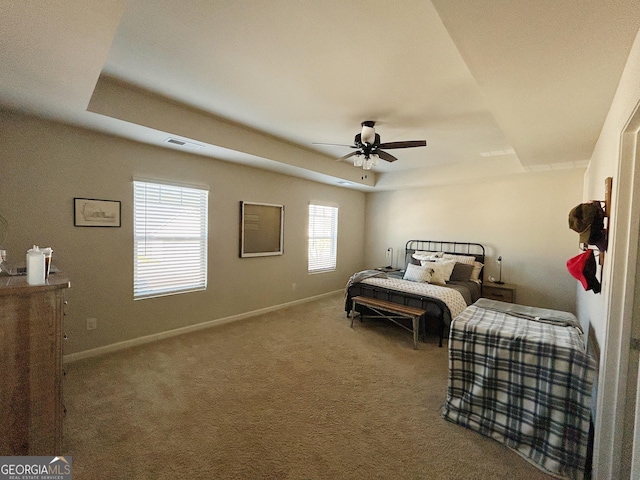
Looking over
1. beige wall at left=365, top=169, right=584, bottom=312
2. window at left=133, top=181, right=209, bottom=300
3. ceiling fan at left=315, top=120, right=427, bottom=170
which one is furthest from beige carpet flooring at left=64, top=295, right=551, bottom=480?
beige wall at left=365, top=169, right=584, bottom=312

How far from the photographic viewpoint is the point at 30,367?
1.44 meters

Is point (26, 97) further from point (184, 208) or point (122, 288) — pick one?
point (122, 288)

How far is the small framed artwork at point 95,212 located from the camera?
9.37 ft

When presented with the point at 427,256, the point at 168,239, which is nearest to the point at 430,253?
the point at 427,256

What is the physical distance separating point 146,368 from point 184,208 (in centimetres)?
192

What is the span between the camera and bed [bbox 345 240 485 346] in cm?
358

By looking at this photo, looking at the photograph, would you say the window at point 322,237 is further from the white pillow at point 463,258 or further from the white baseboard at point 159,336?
the white pillow at point 463,258

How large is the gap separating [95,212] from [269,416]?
2.72m

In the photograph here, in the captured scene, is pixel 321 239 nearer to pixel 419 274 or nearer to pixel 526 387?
pixel 419 274

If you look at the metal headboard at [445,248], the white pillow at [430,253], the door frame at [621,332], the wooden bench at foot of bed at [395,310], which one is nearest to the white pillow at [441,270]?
the white pillow at [430,253]

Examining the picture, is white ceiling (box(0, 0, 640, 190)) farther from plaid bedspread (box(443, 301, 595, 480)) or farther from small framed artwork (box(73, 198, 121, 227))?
plaid bedspread (box(443, 301, 595, 480))

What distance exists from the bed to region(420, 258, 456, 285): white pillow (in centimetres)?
2

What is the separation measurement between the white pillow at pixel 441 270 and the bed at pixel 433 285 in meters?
0.02

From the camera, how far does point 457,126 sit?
326cm
